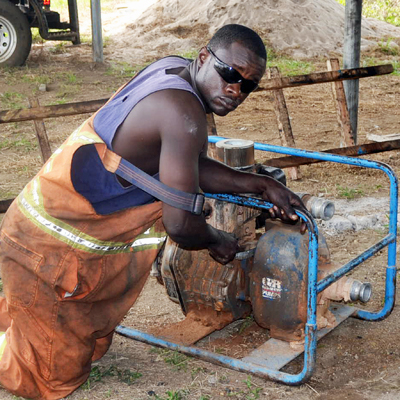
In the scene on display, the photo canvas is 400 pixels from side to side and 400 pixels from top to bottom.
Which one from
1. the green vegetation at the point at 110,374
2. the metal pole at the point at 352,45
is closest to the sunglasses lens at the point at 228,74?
the green vegetation at the point at 110,374

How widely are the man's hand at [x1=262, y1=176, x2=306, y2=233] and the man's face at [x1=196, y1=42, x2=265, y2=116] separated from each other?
447 mm

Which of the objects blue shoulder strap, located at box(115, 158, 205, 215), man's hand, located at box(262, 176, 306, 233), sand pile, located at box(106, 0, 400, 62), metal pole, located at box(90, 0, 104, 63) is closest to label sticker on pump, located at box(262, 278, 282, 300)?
man's hand, located at box(262, 176, 306, 233)

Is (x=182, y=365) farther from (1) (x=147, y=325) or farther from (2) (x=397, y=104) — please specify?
(2) (x=397, y=104)

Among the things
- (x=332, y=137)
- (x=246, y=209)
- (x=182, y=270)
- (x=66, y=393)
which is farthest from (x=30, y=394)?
(x=332, y=137)

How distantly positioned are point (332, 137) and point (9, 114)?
4.22m

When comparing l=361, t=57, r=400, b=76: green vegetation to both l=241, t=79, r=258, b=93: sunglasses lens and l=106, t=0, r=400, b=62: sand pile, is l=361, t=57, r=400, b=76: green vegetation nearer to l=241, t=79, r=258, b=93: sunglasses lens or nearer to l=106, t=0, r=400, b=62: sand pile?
l=106, t=0, r=400, b=62: sand pile

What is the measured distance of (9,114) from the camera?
4.72 metres

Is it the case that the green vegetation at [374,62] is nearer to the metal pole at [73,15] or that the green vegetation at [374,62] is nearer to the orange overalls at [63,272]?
the metal pole at [73,15]

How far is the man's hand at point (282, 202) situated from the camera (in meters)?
3.01

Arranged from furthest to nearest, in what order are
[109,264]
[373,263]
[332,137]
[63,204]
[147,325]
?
1. [332,137]
2. [373,263]
3. [147,325]
4. [109,264]
5. [63,204]

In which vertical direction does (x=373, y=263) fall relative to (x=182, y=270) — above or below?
below

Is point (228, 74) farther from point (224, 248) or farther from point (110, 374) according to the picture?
point (110, 374)

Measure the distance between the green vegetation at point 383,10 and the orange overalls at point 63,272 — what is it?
13.6 meters

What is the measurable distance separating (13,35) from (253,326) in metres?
7.83
